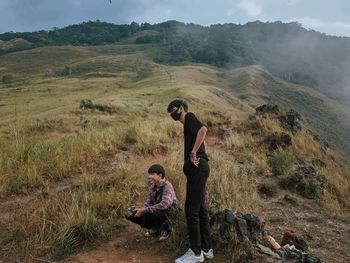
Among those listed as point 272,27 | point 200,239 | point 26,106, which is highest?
point 272,27

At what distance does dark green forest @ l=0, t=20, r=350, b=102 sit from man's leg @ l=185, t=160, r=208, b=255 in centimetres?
7754

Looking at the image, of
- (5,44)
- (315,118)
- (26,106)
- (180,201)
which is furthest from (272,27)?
(180,201)

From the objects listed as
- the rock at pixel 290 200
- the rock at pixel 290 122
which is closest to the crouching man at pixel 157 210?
the rock at pixel 290 200

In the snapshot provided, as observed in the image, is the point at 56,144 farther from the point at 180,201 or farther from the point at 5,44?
the point at 5,44

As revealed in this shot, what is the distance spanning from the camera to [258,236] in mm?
5324

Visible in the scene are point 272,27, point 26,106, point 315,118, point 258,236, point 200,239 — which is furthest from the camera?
point 272,27

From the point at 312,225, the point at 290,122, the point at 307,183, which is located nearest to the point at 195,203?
the point at 312,225

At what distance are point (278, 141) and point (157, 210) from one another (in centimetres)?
853

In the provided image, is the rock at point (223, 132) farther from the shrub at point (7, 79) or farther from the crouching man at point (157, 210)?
the shrub at point (7, 79)

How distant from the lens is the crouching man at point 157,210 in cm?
546

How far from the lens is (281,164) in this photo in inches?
410

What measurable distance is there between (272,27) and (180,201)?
13903 cm

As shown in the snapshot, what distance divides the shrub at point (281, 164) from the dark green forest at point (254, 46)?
233ft

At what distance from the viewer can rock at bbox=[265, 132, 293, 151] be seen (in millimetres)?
13062
